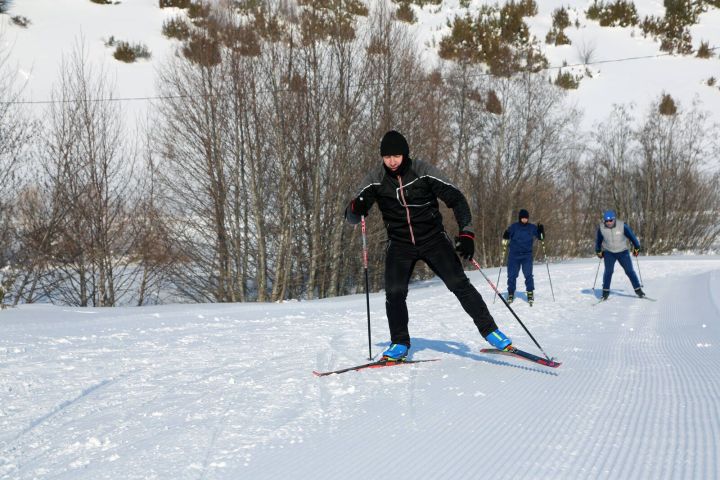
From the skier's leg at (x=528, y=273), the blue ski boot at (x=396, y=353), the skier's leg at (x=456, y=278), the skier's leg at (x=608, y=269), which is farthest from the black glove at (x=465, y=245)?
the skier's leg at (x=608, y=269)

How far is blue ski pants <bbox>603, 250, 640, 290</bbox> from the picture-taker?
9.77 metres

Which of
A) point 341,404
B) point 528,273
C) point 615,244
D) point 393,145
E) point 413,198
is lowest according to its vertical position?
point 341,404

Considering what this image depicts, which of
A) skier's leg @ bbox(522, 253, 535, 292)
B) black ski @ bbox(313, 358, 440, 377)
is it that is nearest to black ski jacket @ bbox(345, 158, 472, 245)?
black ski @ bbox(313, 358, 440, 377)

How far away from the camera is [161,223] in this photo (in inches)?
579

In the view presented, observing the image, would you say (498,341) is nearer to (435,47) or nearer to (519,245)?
(519,245)

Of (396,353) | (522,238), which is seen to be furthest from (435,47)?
(396,353)

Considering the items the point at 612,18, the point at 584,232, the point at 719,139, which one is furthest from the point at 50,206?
the point at 612,18

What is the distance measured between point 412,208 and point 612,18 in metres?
39.1

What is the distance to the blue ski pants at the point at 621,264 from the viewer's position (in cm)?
977

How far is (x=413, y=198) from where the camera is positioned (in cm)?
433

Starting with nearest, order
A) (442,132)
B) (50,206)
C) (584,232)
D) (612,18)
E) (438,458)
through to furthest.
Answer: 1. (438,458)
2. (50,206)
3. (442,132)
4. (584,232)
5. (612,18)

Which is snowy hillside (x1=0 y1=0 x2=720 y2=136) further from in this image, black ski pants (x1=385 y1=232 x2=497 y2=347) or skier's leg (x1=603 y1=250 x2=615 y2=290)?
black ski pants (x1=385 y1=232 x2=497 y2=347)

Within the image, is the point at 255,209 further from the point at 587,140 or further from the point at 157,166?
the point at 587,140

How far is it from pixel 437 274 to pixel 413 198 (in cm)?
64
